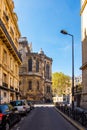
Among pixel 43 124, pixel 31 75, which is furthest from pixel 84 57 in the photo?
pixel 31 75

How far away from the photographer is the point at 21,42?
94375mm

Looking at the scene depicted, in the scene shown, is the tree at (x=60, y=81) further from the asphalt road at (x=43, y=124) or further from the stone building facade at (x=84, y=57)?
the asphalt road at (x=43, y=124)

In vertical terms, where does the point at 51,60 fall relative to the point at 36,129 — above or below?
above

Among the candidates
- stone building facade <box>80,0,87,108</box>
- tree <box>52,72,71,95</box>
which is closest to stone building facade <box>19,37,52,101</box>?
tree <box>52,72,71,95</box>

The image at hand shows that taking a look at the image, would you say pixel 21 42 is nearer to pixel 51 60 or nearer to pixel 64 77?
pixel 51 60

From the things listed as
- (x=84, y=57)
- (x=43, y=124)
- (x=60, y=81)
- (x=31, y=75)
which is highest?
(x=31, y=75)

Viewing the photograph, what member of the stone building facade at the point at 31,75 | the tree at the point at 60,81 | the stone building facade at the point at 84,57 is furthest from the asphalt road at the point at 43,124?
the tree at the point at 60,81

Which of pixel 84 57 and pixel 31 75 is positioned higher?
pixel 31 75

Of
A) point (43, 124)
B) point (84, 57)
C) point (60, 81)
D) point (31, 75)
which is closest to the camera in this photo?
point (43, 124)

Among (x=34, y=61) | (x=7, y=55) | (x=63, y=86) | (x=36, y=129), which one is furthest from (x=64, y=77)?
(x=36, y=129)

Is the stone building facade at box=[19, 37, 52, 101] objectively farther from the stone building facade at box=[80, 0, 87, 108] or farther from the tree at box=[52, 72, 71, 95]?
the stone building facade at box=[80, 0, 87, 108]

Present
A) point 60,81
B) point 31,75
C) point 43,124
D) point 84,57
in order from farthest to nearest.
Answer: point 60,81
point 31,75
point 84,57
point 43,124

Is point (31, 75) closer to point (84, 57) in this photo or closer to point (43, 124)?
point (84, 57)

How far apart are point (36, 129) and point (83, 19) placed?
85.8 ft
